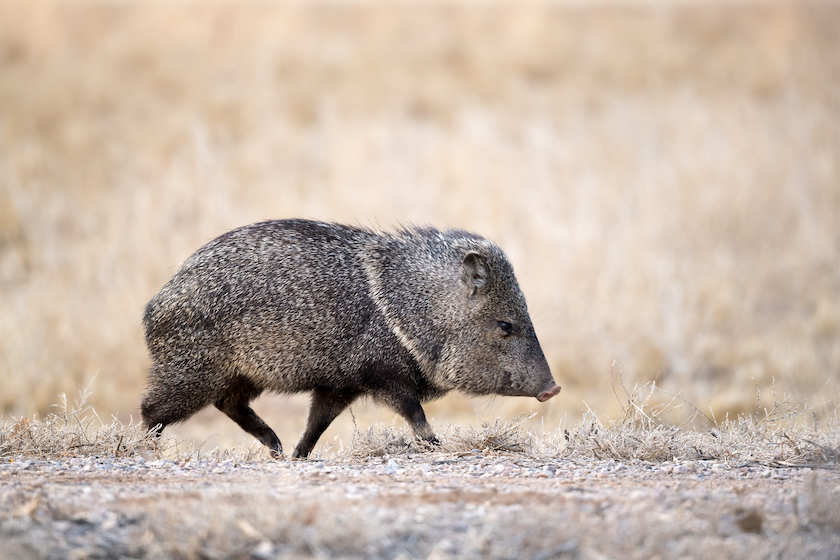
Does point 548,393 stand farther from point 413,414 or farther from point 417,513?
point 417,513

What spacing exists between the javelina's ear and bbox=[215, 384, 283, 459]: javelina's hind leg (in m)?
1.45

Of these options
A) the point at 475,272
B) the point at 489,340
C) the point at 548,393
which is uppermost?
the point at 475,272

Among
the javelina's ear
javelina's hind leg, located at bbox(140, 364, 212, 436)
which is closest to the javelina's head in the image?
the javelina's ear

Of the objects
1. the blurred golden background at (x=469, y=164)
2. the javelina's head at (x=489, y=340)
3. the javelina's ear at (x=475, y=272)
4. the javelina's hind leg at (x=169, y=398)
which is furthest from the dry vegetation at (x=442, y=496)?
the blurred golden background at (x=469, y=164)

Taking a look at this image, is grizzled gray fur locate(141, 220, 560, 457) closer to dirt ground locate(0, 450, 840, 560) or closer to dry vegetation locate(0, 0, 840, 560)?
dry vegetation locate(0, 0, 840, 560)

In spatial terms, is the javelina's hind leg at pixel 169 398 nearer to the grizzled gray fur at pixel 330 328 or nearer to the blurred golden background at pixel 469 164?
the grizzled gray fur at pixel 330 328

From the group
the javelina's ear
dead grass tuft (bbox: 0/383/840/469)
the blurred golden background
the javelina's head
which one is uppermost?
the blurred golden background

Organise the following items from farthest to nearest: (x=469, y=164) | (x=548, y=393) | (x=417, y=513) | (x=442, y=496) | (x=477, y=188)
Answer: (x=469, y=164) < (x=477, y=188) < (x=548, y=393) < (x=442, y=496) < (x=417, y=513)

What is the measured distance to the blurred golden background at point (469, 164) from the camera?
540 inches

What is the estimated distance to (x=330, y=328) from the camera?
5.13 m

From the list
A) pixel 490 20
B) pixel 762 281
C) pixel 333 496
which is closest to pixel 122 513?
pixel 333 496

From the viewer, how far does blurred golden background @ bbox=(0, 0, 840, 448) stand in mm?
13711

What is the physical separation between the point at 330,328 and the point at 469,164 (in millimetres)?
12706

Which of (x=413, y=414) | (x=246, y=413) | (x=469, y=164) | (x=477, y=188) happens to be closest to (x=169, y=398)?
(x=246, y=413)
